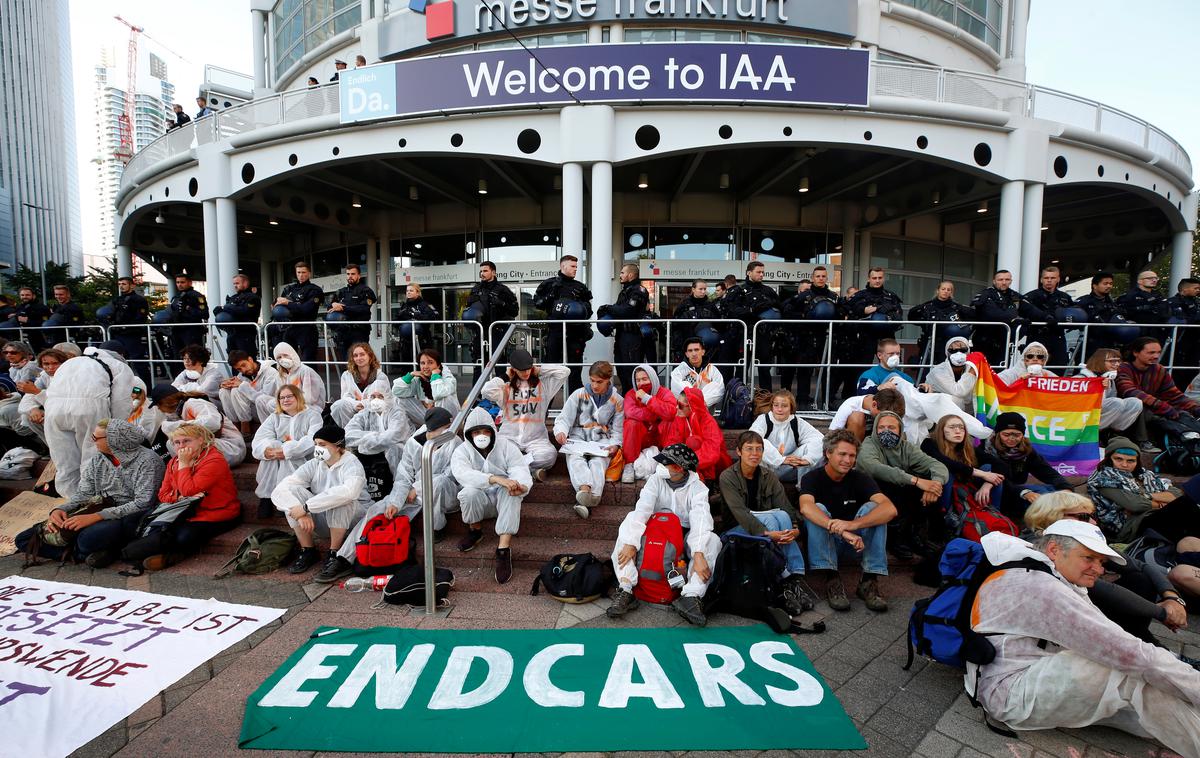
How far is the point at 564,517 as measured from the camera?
528cm

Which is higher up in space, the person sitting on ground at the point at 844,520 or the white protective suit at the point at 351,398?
the white protective suit at the point at 351,398

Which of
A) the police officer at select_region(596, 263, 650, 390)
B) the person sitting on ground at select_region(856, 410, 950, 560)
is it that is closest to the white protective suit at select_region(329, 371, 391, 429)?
the police officer at select_region(596, 263, 650, 390)

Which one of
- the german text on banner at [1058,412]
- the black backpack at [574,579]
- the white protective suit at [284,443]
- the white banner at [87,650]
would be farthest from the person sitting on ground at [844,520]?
the white protective suit at [284,443]

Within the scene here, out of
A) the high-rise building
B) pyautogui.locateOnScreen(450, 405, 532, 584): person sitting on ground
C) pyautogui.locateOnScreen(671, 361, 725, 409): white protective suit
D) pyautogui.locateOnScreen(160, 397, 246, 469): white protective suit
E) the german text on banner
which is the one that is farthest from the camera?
the high-rise building

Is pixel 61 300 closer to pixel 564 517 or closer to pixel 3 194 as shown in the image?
pixel 564 517

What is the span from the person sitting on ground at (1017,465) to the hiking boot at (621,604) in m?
3.72

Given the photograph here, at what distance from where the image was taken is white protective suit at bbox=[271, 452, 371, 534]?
4957 mm

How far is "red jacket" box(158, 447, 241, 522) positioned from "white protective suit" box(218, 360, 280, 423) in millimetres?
1349

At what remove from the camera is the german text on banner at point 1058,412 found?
5.86 m

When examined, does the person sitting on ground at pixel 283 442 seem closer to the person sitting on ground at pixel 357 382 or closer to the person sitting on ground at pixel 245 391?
the person sitting on ground at pixel 357 382

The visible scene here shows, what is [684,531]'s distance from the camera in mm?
4625

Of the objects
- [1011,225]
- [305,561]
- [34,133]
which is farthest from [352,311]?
[34,133]

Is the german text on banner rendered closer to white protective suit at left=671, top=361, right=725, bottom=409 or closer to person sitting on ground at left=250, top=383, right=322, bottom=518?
white protective suit at left=671, top=361, right=725, bottom=409

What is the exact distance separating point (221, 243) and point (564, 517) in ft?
36.8
